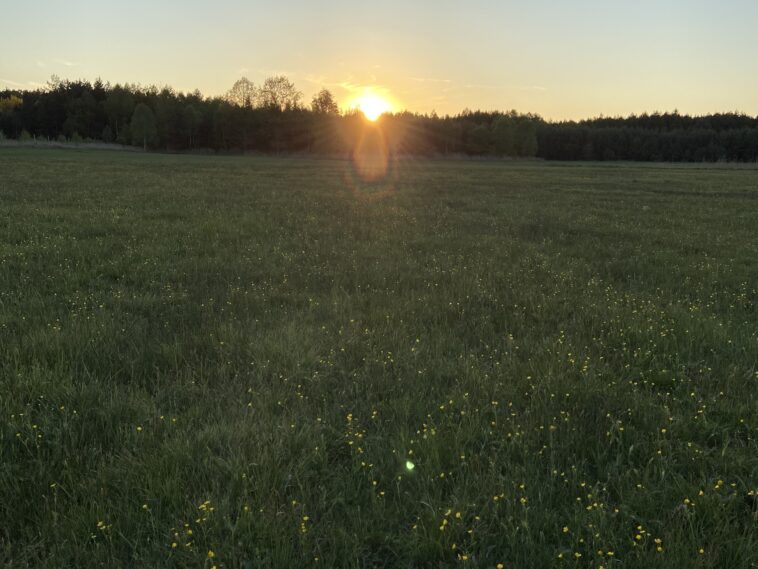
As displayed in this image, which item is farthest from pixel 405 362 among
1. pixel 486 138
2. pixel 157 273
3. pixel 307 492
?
pixel 486 138

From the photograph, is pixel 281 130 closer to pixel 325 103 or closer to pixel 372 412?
pixel 325 103

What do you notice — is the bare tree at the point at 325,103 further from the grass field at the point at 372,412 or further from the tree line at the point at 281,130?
the grass field at the point at 372,412

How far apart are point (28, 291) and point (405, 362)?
620 cm

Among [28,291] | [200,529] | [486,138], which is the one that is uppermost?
[486,138]

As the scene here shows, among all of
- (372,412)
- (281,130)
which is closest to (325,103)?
(281,130)

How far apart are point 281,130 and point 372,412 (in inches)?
4312

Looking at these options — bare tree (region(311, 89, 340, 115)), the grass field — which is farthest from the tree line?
the grass field

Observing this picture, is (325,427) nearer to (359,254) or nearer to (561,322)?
(561,322)

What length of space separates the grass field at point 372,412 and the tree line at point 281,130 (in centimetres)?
10355

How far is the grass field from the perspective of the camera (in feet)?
9.94

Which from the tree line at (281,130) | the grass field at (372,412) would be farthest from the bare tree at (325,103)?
the grass field at (372,412)

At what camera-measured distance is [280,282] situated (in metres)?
8.80

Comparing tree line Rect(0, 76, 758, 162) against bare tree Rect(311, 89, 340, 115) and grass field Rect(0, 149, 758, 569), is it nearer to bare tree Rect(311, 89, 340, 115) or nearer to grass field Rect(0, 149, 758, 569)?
bare tree Rect(311, 89, 340, 115)

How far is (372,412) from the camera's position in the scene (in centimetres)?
450
